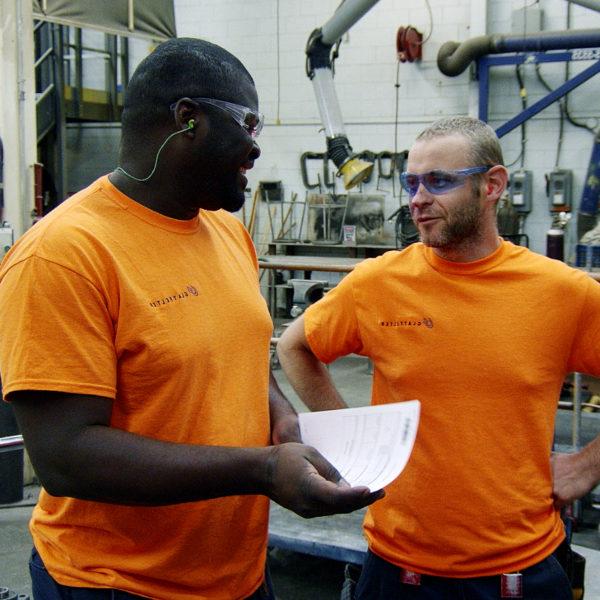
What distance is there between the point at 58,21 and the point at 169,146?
19.4ft

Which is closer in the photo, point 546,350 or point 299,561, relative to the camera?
point 546,350

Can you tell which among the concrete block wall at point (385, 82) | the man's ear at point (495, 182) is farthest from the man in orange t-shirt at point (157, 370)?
the concrete block wall at point (385, 82)

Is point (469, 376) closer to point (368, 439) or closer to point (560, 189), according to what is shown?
point (368, 439)

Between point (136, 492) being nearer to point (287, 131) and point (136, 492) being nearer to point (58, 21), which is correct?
point (58, 21)

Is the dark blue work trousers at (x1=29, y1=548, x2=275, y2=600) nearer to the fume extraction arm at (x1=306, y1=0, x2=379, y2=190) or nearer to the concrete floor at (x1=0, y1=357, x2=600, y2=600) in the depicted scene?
the concrete floor at (x1=0, y1=357, x2=600, y2=600)

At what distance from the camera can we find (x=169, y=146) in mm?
1430

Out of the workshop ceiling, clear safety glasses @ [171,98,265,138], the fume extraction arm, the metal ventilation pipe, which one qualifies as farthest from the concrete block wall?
clear safety glasses @ [171,98,265,138]

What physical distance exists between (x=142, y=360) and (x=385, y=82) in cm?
971

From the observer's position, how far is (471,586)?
1794mm

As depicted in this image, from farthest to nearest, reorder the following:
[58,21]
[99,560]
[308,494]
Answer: [58,21]
[99,560]
[308,494]

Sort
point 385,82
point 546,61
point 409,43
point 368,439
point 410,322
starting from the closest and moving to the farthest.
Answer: point 368,439
point 410,322
point 546,61
point 409,43
point 385,82

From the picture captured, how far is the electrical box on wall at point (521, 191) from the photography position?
944 centimetres

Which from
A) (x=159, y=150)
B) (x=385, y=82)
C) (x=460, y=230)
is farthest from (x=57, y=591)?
(x=385, y=82)

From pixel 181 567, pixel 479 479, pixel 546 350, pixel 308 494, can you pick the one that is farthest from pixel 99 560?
pixel 546 350
